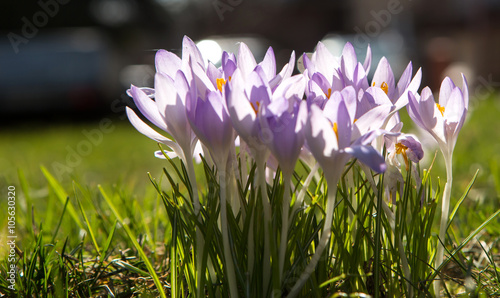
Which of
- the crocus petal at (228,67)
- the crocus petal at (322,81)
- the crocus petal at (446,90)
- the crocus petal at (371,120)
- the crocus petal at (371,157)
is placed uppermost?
the crocus petal at (228,67)

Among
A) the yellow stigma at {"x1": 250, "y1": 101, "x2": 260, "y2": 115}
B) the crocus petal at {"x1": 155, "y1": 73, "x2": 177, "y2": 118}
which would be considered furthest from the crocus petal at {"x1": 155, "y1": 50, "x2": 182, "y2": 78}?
the yellow stigma at {"x1": 250, "y1": 101, "x2": 260, "y2": 115}

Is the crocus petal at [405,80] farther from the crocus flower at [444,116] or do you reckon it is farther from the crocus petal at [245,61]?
the crocus petal at [245,61]

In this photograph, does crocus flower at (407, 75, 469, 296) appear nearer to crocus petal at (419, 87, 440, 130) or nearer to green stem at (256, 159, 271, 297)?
crocus petal at (419, 87, 440, 130)

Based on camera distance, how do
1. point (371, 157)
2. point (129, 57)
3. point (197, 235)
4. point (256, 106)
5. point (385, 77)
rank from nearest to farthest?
point (371, 157) < point (256, 106) < point (197, 235) < point (385, 77) < point (129, 57)

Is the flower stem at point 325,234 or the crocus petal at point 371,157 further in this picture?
the flower stem at point 325,234

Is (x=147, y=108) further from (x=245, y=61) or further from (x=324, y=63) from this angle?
(x=324, y=63)

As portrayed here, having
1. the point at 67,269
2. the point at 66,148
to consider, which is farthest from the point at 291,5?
the point at 67,269

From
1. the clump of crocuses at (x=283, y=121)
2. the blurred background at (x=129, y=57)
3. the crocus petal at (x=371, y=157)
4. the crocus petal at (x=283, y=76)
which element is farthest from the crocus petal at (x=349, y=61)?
the blurred background at (x=129, y=57)

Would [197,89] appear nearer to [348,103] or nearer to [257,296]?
[348,103]

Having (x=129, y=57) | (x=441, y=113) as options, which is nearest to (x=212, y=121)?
(x=441, y=113)
